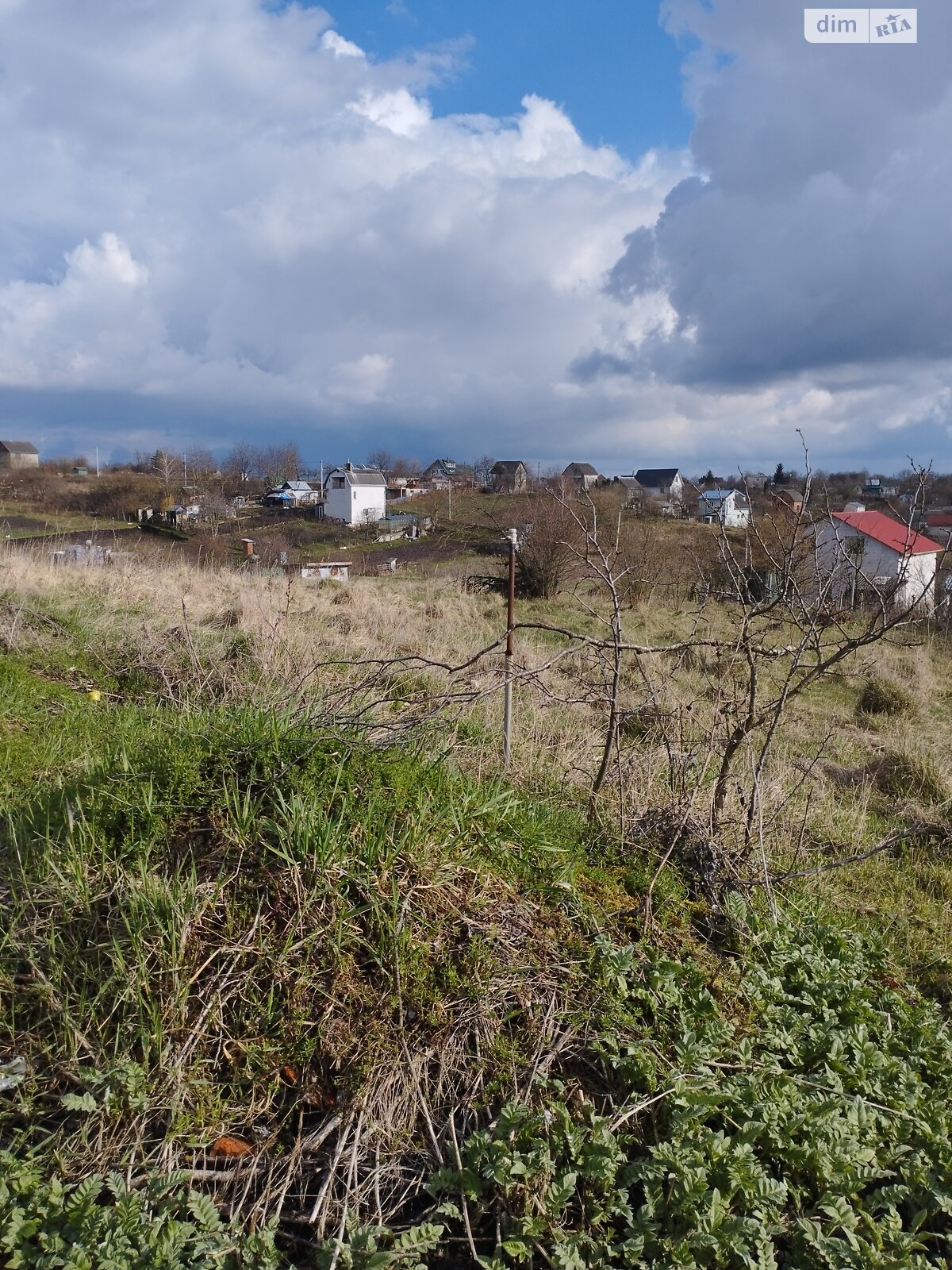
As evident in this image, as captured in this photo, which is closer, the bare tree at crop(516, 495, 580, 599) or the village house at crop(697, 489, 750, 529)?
the village house at crop(697, 489, 750, 529)

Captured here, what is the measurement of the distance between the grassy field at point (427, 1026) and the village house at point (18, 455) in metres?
73.6

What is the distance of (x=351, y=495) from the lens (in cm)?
4831

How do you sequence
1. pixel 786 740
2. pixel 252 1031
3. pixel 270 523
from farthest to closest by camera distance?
pixel 270 523
pixel 786 740
pixel 252 1031

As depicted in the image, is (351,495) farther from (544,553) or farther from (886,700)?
(886,700)

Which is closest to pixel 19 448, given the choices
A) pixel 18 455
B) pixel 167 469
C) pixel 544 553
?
pixel 18 455

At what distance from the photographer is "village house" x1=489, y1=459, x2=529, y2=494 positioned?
28955 millimetres

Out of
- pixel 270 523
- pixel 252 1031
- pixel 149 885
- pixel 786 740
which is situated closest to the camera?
pixel 252 1031

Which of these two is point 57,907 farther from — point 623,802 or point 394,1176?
point 623,802

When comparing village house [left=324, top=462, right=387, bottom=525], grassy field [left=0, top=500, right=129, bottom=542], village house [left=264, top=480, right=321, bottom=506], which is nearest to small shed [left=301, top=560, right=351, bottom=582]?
grassy field [left=0, top=500, right=129, bottom=542]

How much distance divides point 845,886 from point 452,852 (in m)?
2.53

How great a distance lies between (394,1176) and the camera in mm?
1969

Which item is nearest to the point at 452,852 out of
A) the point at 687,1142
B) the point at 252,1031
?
the point at 252,1031

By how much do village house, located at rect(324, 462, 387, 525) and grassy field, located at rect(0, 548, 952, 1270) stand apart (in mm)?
43685

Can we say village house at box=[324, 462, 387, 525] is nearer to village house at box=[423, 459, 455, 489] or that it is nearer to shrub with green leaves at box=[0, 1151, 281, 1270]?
village house at box=[423, 459, 455, 489]
